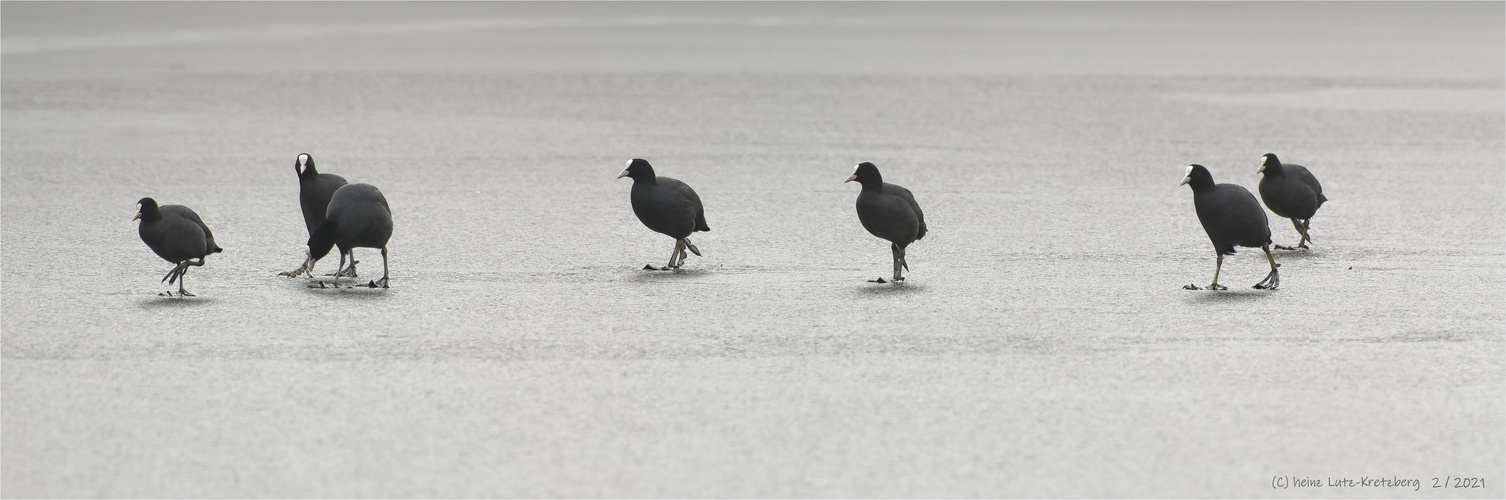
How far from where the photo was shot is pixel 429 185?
1170cm

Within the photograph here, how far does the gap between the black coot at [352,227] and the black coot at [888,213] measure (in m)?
2.17

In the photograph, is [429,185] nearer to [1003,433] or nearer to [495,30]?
[1003,433]

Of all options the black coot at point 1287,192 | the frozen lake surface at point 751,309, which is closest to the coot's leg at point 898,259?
the frozen lake surface at point 751,309

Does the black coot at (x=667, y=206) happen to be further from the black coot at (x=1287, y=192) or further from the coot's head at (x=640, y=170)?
the black coot at (x=1287, y=192)

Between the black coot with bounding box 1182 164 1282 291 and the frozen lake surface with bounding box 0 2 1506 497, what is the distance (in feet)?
0.75

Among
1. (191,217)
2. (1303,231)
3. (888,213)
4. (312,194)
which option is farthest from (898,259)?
(191,217)

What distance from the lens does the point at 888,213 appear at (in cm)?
798

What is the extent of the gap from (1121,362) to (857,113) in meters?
11.6

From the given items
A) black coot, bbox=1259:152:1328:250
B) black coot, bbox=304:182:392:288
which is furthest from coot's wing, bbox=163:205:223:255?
black coot, bbox=1259:152:1328:250

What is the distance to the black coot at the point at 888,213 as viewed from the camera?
26.1ft

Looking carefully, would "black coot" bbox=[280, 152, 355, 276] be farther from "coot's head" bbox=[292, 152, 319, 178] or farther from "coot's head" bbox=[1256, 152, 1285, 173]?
"coot's head" bbox=[1256, 152, 1285, 173]

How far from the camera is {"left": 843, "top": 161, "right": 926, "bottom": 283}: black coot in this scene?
7.96 meters

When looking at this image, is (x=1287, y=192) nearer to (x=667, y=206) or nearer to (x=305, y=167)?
(x=667, y=206)

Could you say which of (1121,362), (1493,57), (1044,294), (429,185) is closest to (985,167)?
(429,185)
